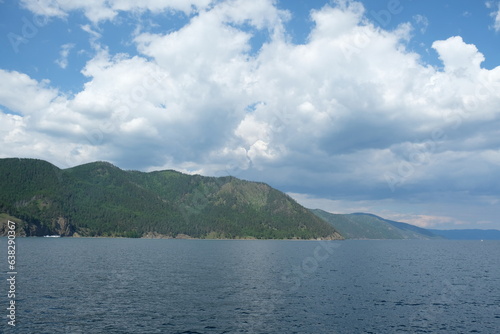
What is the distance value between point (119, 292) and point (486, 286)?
307ft

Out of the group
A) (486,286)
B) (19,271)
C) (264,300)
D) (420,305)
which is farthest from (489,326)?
(19,271)

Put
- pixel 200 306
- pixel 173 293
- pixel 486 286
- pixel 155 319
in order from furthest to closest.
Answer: pixel 486 286 < pixel 173 293 < pixel 200 306 < pixel 155 319

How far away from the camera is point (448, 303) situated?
232 ft

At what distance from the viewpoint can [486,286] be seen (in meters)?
92.8

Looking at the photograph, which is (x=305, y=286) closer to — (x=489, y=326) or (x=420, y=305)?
(x=420, y=305)

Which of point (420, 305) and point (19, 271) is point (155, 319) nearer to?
point (420, 305)

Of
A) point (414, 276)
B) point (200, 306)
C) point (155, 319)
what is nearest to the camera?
point (155, 319)

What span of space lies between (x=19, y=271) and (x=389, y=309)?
94.9 meters

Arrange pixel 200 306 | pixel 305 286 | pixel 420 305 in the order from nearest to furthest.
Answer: pixel 200 306 < pixel 420 305 < pixel 305 286

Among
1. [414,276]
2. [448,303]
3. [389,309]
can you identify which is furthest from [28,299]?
[414,276]

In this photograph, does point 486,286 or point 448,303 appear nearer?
point 448,303

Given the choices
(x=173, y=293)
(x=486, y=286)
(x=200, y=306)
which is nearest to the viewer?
(x=200, y=306)

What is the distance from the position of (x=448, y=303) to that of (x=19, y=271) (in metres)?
107

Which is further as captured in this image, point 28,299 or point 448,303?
point 448,303
